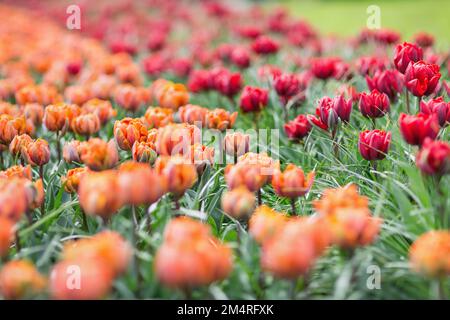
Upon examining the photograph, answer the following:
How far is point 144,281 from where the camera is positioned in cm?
168

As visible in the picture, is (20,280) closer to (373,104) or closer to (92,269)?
(92,269)

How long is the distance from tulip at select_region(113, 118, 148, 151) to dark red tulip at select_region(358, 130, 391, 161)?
92cm

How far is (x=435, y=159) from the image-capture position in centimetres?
163

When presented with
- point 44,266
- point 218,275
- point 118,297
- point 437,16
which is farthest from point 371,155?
point 437,16

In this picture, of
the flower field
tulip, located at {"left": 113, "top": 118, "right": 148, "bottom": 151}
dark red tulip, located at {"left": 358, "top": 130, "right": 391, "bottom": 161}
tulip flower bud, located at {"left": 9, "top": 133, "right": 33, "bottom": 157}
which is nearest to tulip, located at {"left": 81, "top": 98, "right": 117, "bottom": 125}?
the flower field

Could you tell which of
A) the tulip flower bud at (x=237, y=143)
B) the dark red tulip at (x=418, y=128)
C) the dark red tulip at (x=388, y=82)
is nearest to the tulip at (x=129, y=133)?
the tulip flower bud at (x=237, y=143)

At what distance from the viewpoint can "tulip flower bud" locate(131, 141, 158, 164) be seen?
2.18m

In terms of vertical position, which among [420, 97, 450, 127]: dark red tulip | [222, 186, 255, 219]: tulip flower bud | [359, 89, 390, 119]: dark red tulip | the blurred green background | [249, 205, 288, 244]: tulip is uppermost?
the blurred green background

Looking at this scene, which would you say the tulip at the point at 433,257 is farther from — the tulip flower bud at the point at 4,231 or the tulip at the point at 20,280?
the tulip flower bud at the point at 4,231

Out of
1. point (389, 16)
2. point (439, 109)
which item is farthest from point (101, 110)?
point (389, 16)

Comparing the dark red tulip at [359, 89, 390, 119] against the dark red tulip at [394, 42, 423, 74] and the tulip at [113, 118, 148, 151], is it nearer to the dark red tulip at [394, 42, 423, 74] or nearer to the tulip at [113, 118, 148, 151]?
the dark red tulip at [394, 42, 423, 74]

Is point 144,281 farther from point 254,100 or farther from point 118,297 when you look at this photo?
point 254,100

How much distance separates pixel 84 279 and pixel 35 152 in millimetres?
1129
